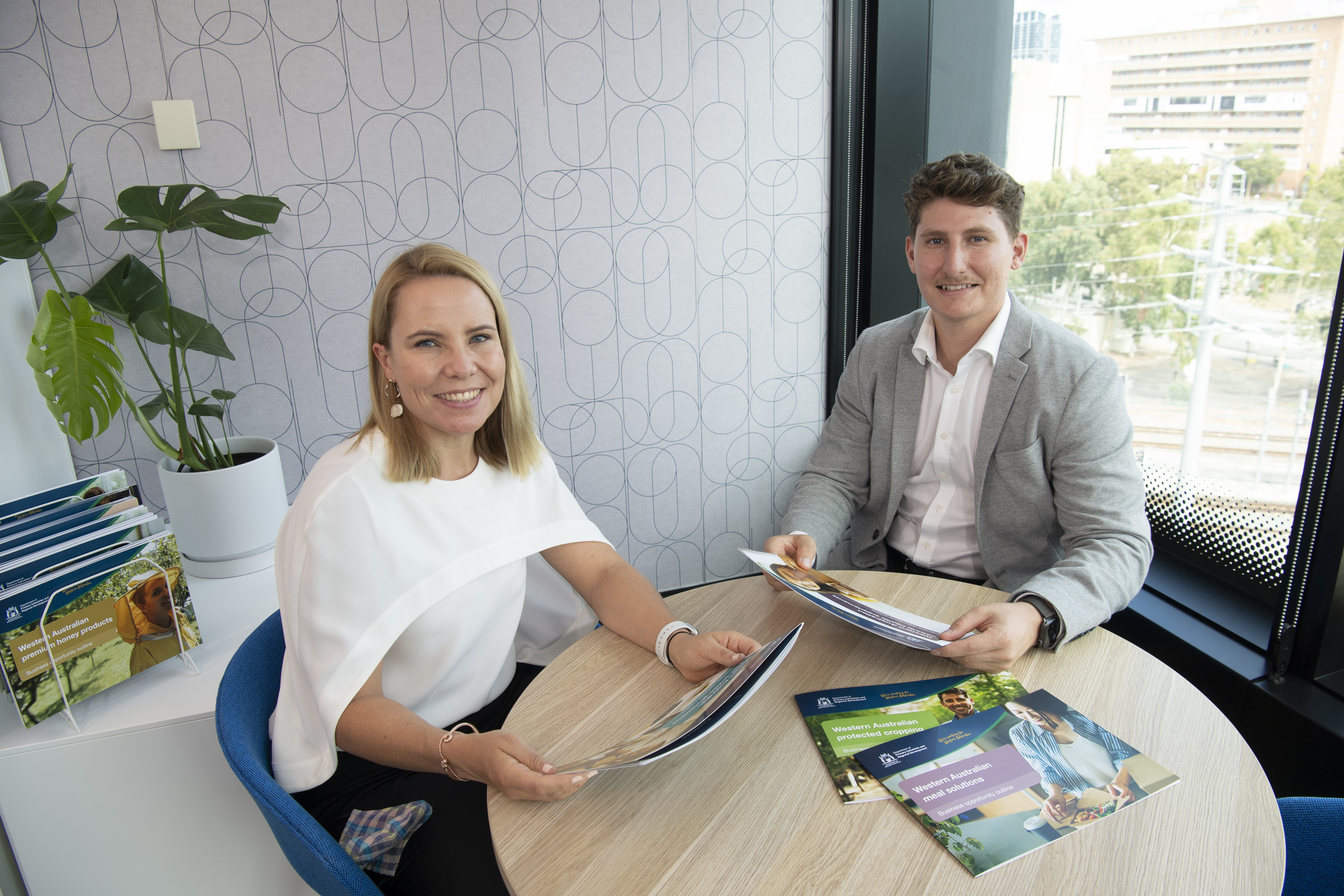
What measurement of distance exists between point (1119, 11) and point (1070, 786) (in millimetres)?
2076

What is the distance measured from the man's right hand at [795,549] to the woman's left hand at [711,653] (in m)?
0.29

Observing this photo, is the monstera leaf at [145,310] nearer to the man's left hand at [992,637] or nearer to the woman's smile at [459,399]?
the woman's smile at [459,399]

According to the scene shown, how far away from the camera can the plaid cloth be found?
4.00ft

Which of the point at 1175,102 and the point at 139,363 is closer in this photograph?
the point at 1175,102

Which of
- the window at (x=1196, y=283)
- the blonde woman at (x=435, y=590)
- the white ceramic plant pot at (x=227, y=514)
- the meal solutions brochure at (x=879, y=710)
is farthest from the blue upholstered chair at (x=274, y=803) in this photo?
the window at (x=1196, y=283)

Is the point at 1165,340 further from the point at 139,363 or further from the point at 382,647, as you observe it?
the point at 139,363

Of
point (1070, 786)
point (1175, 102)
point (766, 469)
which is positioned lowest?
point (766, 469)

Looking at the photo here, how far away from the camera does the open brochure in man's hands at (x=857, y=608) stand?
121 cm

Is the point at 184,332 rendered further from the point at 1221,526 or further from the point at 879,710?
the point at 1221,526

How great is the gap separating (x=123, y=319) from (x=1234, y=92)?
291 cm

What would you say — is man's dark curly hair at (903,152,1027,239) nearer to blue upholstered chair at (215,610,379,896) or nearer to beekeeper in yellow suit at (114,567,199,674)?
blue upholstered chair at (215,610,379,896)

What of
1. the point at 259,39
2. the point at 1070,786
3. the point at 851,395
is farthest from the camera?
the point at 259,39

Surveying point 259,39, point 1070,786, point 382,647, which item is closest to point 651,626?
point 382,647

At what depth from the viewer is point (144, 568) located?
1.50 m
